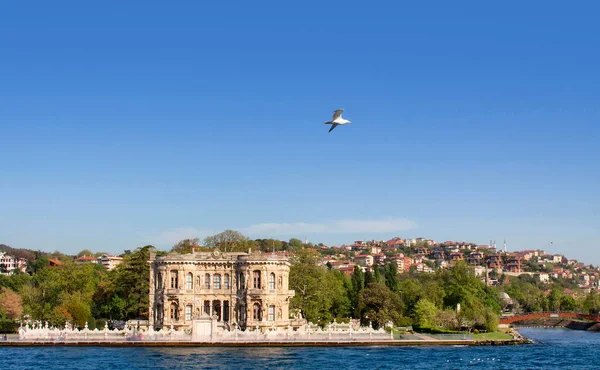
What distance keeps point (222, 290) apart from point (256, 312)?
3518 millimetres

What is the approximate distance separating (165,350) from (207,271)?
37.1ft

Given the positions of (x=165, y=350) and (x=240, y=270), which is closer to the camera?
(x=165, y=350)

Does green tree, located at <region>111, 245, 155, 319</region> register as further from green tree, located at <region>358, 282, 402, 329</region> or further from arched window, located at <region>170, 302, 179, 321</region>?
green tree, located at <region>358, 282, 402, 329</region>

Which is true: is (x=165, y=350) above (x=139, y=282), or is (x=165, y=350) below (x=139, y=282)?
below

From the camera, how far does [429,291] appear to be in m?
86.3

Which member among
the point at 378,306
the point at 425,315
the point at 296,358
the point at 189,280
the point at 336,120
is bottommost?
the point at 296,358

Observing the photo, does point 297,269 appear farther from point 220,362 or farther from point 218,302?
point 220,362

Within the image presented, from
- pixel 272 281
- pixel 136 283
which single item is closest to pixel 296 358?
pixel 272 281

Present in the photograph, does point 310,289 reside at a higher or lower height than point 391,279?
lower

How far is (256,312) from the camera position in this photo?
64938mm

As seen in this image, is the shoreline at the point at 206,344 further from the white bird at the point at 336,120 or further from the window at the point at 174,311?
the white bird at the point at 336,120

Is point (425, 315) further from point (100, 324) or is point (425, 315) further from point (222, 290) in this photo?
point (100, 324)

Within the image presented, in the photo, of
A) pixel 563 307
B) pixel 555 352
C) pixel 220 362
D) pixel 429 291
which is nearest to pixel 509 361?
pixel 555 352

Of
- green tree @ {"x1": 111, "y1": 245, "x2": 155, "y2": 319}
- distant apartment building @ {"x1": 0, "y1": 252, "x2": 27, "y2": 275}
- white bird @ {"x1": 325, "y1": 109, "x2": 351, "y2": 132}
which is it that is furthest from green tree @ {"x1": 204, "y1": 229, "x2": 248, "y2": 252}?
distant apartment building @ {"x1": 0, "y1": 252, "x2": 27, "y2": 275}
